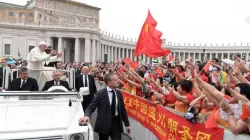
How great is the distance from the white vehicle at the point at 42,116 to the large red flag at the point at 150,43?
643cm

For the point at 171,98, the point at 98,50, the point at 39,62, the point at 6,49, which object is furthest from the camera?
the point at 98,50

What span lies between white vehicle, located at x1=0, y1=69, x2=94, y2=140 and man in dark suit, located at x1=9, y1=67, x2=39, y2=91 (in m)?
1.44

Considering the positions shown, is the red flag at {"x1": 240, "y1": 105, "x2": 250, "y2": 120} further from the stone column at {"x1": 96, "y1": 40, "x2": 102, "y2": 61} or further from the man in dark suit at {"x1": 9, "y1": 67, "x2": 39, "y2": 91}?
the stone column at {"x1": 96, "y1": 40, "x2": 102, "y2": 61}

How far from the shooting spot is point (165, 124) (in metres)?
6.34

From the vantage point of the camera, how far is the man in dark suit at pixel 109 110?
5633 millimetres

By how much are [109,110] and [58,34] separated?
218 feet

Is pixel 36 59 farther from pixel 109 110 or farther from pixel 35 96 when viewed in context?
pixel 109 110

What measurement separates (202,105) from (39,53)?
190 inches

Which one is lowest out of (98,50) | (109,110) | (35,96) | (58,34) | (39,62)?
(109,110)

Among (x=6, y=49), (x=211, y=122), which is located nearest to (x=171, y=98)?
(x=211, y=122)

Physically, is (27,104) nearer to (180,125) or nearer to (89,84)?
(180,125)

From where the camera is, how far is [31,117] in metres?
4.59

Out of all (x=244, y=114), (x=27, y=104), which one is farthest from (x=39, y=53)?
(x=244, y=114)

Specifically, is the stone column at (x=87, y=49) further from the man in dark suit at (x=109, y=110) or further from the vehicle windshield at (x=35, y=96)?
the man in dark suit at (x=109, y=110)
